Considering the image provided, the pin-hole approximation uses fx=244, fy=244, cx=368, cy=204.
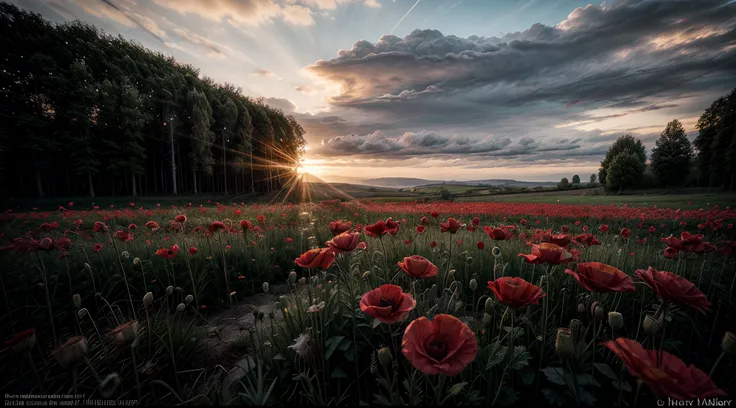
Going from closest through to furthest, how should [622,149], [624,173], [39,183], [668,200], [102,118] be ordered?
[668,200] < [39,183] < [102,118] < [624,173] < [622,149]

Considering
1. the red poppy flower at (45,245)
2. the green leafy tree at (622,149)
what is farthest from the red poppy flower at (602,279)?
the green leafy tree at (622,149)

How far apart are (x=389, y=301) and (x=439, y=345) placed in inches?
10.9

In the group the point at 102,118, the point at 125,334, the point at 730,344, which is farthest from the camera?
the point at 102,118

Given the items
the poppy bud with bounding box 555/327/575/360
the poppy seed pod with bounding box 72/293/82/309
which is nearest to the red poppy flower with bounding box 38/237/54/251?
the poppy seed pod with bounding box 72/293/82/309

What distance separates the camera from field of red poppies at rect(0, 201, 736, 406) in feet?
3.42

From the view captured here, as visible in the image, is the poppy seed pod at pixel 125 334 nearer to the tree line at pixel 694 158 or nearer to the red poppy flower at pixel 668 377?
the red poppy flower at pixel 668 377

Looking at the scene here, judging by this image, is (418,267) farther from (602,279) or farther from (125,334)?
(125,334)

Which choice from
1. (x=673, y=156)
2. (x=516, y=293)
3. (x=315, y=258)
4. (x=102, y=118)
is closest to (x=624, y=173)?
(x=673, y=156)

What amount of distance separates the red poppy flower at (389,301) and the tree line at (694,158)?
32.0 ft

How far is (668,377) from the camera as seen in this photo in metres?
0.67

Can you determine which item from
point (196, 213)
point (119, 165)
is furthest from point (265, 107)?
point (196, 213)

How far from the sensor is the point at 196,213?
9398mm

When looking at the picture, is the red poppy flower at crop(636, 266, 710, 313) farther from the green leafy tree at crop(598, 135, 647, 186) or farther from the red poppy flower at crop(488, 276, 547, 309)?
the green leafy tree at crop(598, 135, 647, 186)

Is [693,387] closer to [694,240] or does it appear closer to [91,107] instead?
[694,240]
